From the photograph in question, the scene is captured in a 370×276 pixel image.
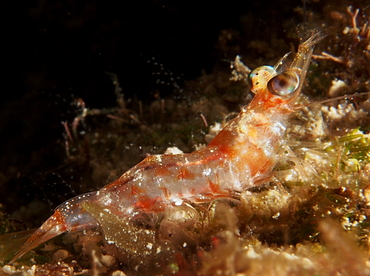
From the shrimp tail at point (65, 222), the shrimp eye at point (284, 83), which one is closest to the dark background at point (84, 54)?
the shrimp tail at point (65, 222)

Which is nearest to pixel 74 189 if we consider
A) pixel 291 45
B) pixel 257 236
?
pixel 257 236

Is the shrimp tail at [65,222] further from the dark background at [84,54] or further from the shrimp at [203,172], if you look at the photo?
the dark background at [84,54]

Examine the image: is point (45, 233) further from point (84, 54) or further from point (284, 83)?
point (84, 54)

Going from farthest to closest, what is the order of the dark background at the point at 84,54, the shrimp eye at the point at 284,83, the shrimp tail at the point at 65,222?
the dark background at the point at 84,54
the shrimp tail at the point at 65,222
the shrimp eye at the point at 284,83

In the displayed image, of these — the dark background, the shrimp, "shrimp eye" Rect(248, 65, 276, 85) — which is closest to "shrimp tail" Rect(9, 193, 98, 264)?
the shrimp

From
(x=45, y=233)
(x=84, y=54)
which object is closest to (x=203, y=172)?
(x=45, y=233)

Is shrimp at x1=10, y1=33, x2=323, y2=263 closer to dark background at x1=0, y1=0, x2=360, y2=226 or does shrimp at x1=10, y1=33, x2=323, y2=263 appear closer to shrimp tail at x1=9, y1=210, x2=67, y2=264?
shrimp tail at x1=9, y1=210, x2=67, y2=264
